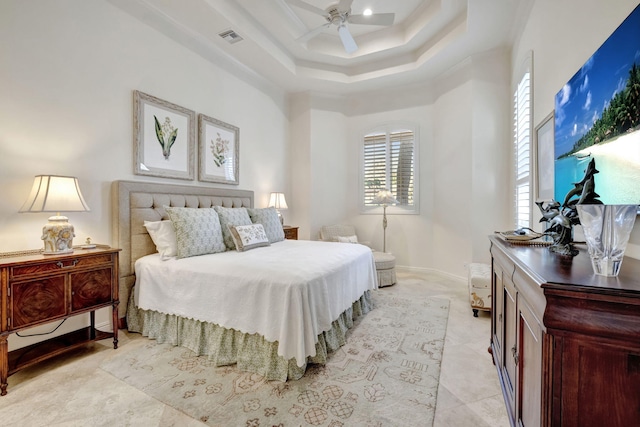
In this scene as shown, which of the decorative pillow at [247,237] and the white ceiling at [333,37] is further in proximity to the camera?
the white ceiling at [333,37]

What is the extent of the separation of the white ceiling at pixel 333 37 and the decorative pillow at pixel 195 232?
6.92ft

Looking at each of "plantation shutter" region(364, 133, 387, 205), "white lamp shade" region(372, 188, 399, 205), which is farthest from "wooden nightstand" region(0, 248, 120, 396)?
"plantation shutter" region(364, 133, 387, 205)

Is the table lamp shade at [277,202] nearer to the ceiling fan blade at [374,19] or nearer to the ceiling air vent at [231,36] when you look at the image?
the ceiling air vent at [231,36]

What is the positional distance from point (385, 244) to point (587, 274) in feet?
14.6

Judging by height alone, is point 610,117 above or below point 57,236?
above

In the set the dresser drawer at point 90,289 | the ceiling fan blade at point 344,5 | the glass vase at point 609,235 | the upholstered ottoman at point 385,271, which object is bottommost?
the upholstered ottoman at point 385,271

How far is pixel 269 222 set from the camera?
365 cm

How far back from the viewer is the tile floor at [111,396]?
1.58 m

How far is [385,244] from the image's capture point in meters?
5.30

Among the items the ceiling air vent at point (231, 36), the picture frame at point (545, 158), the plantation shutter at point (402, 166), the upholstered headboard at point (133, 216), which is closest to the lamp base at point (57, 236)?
the upholstered headboard at point (133, 216)

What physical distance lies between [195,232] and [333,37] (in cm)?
376

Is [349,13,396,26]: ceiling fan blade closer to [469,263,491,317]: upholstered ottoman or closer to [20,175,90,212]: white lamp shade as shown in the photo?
[469,263,491,317]: upholstered ottoman

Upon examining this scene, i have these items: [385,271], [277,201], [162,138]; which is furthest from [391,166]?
[162,138]

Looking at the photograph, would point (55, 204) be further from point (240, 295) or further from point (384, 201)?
point (384, 201)
